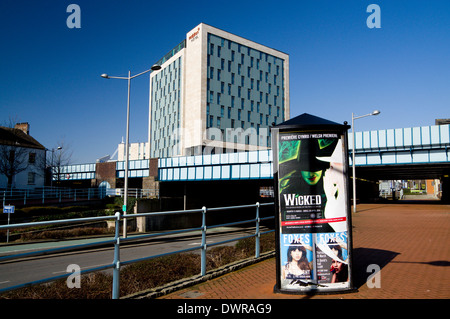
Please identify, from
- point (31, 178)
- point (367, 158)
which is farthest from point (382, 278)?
point (31, 178)

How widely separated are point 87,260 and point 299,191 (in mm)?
13489

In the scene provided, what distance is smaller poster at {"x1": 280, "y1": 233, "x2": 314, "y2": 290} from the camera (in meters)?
5.77

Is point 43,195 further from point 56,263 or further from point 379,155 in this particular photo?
point 379,155

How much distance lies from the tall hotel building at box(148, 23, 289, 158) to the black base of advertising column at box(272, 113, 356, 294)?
59049 mm

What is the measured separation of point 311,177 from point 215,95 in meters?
64.5

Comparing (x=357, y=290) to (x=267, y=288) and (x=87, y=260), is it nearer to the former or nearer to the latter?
(x=267, y=288)

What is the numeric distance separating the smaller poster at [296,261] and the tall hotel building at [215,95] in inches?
2329

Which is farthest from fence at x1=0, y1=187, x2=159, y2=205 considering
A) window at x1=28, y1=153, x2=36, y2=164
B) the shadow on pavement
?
the shadow on pavement

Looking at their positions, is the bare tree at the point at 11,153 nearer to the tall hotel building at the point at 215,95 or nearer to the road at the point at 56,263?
the tall hotel building at the point at 215,95

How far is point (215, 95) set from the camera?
68.9 metres

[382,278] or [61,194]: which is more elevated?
[61,194]

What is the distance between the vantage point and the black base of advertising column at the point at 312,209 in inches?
227

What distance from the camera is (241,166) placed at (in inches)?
1277
